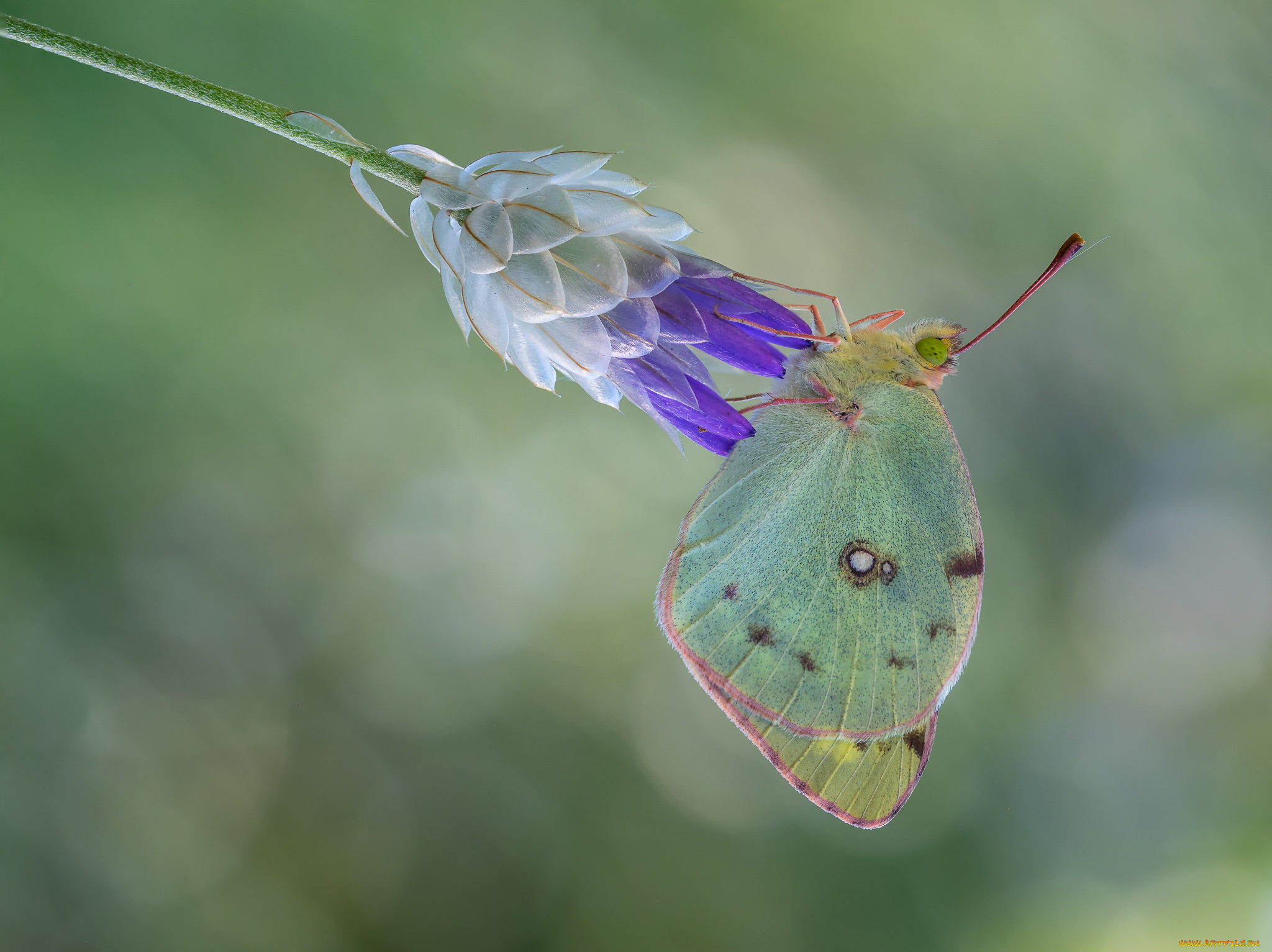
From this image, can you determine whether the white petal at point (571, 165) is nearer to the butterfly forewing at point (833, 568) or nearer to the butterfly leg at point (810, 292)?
the butterfly leg at point (810, 292)

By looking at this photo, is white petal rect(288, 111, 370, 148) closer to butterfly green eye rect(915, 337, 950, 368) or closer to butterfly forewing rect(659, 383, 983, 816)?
butterfly forewing rect(659, 383, 983, 816)

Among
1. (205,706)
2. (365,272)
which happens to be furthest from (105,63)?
(205,706)

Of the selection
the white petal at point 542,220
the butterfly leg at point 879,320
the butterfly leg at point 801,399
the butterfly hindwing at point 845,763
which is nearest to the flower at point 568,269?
the white petal at point 542,220

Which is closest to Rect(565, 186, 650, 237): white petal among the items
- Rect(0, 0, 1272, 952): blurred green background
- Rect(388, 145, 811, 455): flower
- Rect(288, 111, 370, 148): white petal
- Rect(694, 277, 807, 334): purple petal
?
Rect(388, 145, 811, 455): flower

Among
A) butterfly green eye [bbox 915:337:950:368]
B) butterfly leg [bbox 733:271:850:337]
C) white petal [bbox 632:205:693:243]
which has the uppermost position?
butterfly green eye [bbox 915:337:950:368]

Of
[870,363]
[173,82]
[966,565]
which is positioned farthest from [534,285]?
[966,565]

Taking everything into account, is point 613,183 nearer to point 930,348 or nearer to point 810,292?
point 810,292
